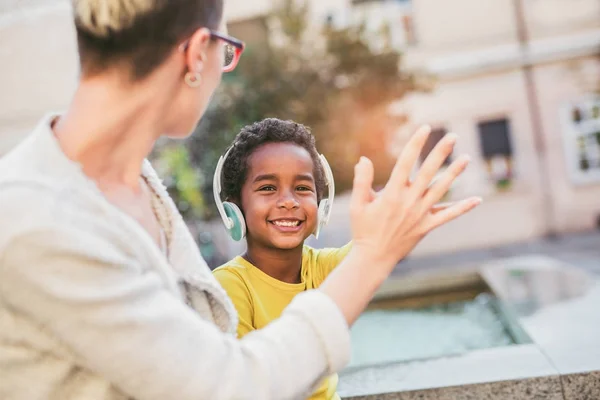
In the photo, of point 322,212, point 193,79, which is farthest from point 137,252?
point 322,212

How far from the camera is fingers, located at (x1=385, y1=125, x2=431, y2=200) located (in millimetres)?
985

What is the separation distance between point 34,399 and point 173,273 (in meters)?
0.29

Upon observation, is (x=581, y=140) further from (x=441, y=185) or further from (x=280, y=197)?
(x=441, y=185)

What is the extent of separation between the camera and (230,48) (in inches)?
48.0

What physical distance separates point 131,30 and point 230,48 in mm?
318

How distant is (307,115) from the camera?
31.8ft

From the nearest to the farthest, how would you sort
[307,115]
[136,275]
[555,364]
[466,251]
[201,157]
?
[136,275]
[555,364]
[307,115]
[201,157]
[466,251]

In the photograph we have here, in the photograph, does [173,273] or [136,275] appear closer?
[136,275]

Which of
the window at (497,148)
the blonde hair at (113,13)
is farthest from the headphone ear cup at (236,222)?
the window at (497,148)

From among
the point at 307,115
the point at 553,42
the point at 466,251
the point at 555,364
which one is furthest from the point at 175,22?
the point at 553,42

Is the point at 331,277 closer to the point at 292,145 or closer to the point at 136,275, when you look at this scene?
the point at 136,275

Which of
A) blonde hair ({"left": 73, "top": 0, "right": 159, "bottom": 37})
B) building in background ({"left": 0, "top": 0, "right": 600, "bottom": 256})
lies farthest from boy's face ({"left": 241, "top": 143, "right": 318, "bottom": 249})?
building in background ({"left": 0, "top": 0, "right": 600, "bottom": 256})

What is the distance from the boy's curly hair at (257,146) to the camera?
1.85 meters

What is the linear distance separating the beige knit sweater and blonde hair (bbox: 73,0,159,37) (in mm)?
205
